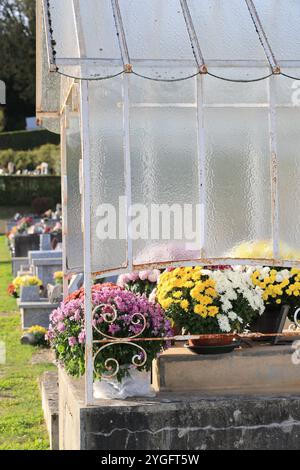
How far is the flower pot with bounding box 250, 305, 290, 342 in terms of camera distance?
5359 millimetres

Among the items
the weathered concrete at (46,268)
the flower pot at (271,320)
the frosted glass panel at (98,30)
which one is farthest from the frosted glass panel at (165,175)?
the weathered concrete at (46,268)

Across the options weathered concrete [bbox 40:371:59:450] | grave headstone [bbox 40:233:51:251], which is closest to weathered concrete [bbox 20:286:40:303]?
weathered concrete [bbox 40:371:59:450]

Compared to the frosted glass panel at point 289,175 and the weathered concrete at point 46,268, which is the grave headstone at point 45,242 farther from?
the frosted glass panel at point 289,175

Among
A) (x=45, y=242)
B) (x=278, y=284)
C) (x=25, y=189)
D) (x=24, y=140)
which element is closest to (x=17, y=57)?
(x=24, y=140)

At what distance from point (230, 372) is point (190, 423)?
51 cm

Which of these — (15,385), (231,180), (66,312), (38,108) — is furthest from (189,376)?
(15,385)

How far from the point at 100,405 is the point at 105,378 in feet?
0.86

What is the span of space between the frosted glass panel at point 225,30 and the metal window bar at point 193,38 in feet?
0.10

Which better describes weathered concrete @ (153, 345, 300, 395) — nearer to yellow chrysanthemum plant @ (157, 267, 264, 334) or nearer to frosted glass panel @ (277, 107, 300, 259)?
yellow chrysanthemum plant @ (157, 267, 264, 334)

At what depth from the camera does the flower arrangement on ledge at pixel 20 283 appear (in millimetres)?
13617

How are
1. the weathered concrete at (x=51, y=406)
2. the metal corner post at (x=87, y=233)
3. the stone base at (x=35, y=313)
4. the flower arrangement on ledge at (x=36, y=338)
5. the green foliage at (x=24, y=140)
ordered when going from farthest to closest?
the green foliage at (x=24, y=140), the stone base at (x=35, y=313), the flower arrangement on ledge at (x=36, y=338), the weathered concrete at (x=51, y=406), the metal corner post at (x=87, y=233)

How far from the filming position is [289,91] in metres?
4.85

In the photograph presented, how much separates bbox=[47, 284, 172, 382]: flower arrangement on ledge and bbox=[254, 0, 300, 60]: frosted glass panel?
5.36 feet

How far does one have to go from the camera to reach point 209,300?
16.5ft
